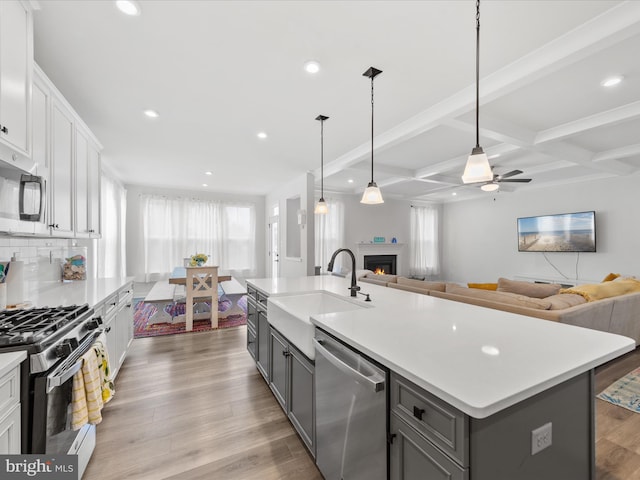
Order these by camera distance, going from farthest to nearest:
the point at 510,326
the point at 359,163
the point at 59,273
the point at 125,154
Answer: the point at 359,163 → the point at 125,154 → the point at 59,273 → the point at 510,326

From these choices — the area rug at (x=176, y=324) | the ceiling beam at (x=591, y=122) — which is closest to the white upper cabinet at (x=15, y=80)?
the area rug at (x=176, y=324)

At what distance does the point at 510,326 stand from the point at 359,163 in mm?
3901

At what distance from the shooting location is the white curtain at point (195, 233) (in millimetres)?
6707

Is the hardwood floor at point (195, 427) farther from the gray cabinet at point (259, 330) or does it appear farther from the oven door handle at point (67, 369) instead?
the oven door handle at point (67, 369)

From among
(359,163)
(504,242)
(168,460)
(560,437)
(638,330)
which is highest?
(359,163)

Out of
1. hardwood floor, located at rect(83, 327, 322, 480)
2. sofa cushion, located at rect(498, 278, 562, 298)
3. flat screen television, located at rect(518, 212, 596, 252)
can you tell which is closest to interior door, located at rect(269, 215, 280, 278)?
hardwood floor, located at rect(83, 327, 322, 480)

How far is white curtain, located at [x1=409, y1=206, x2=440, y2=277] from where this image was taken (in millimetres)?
8508

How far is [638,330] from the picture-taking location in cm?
338

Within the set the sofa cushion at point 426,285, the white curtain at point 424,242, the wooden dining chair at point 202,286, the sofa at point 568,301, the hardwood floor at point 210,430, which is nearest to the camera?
the hardwood floor at point 210,430

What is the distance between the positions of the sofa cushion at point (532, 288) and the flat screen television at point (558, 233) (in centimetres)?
335

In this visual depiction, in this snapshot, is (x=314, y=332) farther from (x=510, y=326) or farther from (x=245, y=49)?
(x=245, y=49)

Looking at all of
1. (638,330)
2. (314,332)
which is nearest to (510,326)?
(314,332)

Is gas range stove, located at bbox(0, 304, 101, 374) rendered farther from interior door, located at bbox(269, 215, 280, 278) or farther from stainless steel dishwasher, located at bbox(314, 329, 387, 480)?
interior door, located at bbox(269, 215, 280, 278)

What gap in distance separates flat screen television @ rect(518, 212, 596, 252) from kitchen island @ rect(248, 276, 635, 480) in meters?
6.07
